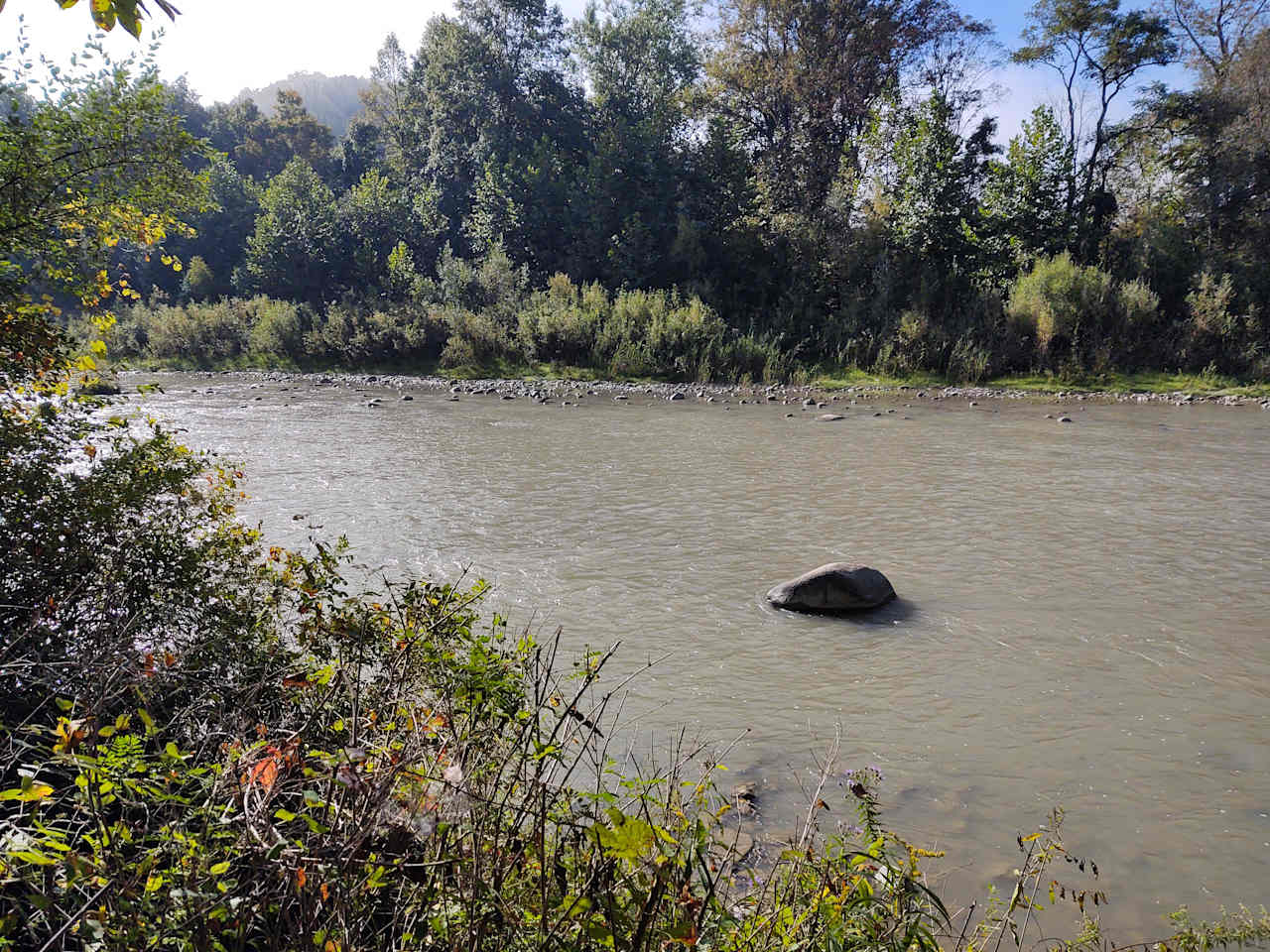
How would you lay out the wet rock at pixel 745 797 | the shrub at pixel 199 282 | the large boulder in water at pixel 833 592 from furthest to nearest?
the shrub at pixel 199 282
the large boulder in water at pixel 833 592
the wet rock at pixel 745 797

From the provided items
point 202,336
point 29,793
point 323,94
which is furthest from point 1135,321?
point 323,94

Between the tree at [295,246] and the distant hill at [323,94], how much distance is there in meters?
128

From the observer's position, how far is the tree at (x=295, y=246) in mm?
42125

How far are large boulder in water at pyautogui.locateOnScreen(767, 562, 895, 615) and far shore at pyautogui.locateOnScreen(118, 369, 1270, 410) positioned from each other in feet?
53.6

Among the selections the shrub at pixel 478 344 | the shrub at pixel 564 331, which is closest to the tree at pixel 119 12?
the shrub at pixel 564 331

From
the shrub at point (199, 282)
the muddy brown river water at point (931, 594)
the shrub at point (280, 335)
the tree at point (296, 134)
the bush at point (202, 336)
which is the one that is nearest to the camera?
the muddy brown river water at point (931, 594)

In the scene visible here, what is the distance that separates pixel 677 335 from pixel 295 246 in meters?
24.4

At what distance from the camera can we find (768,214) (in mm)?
35781

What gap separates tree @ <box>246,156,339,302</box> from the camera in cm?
4212

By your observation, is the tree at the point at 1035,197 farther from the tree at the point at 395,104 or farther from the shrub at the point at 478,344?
the tree at the point at 395,104

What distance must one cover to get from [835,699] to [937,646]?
54.1 inches

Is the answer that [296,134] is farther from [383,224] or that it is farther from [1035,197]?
[1035,197]

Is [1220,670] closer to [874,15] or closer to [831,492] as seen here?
[831,492]

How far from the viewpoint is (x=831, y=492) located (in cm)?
1206
